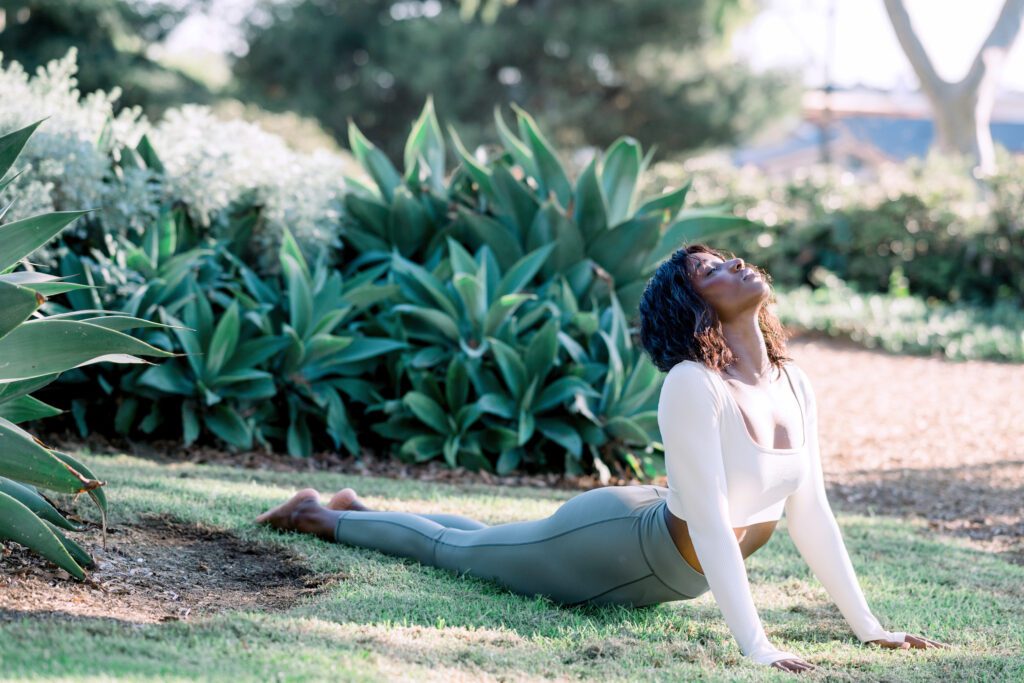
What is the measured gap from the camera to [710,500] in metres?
3.00

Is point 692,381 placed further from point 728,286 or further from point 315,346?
point 315,346

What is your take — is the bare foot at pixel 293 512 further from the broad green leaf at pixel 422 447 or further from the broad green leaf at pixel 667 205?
the broad green leaf at pixel 667 205

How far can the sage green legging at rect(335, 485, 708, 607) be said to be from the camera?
3.25 metres

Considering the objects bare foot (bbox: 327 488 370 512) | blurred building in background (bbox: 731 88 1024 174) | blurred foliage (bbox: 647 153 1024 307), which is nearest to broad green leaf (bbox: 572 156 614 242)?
bare foot (bbox: 327 488 370 512)

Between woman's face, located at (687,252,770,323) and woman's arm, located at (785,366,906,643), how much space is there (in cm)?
37

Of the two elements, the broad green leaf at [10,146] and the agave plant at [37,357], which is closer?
the agave plant at [37,357]

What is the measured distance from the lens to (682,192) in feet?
20.7

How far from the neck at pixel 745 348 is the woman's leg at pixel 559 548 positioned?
1.65 ft

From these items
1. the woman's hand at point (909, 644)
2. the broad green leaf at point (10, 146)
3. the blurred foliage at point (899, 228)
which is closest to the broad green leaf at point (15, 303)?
the broad green leaf at point (10, 146)

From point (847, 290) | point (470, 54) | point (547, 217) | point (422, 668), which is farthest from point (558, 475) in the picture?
point (470, 54)

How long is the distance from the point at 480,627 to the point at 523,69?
1972 cm

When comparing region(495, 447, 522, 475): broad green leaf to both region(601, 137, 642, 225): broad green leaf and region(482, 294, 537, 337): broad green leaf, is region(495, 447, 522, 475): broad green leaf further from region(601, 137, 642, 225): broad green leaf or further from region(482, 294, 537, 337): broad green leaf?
region(601, 137, 642, 225): broad green leaf

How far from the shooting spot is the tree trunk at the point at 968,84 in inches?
657

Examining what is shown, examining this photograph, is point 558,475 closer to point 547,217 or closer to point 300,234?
point 547,217
